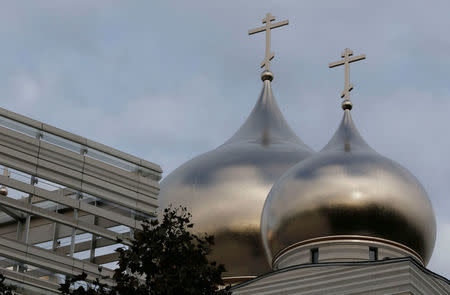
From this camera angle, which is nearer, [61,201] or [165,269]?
[165,269]

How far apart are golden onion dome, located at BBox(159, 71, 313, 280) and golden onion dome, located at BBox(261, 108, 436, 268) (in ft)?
7.62

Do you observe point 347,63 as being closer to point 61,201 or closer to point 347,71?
point 347,71

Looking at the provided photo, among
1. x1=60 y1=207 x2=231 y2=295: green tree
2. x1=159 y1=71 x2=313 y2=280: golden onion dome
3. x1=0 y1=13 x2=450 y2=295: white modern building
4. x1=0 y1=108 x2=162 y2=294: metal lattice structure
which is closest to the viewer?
x1=60 y1=207 x2=231 y2=295: green tree

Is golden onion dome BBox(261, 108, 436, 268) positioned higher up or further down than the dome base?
higher up

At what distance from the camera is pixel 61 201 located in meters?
27.5

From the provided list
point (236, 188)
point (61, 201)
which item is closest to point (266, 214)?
point (236, 188)

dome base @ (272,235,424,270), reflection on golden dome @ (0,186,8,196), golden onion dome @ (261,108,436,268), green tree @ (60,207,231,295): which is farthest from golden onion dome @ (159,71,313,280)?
green tree @ (60,207,231,295)

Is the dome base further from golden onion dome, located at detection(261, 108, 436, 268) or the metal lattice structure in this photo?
the metal lattice structure

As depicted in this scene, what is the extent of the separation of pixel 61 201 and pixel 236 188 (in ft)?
19.2

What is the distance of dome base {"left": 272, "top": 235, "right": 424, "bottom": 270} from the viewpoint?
2691cm

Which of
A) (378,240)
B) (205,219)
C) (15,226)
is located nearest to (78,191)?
(15,226)

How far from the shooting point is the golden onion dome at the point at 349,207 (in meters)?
27.0

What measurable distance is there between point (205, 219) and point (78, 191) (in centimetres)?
452

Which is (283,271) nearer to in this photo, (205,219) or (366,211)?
(366,211)
